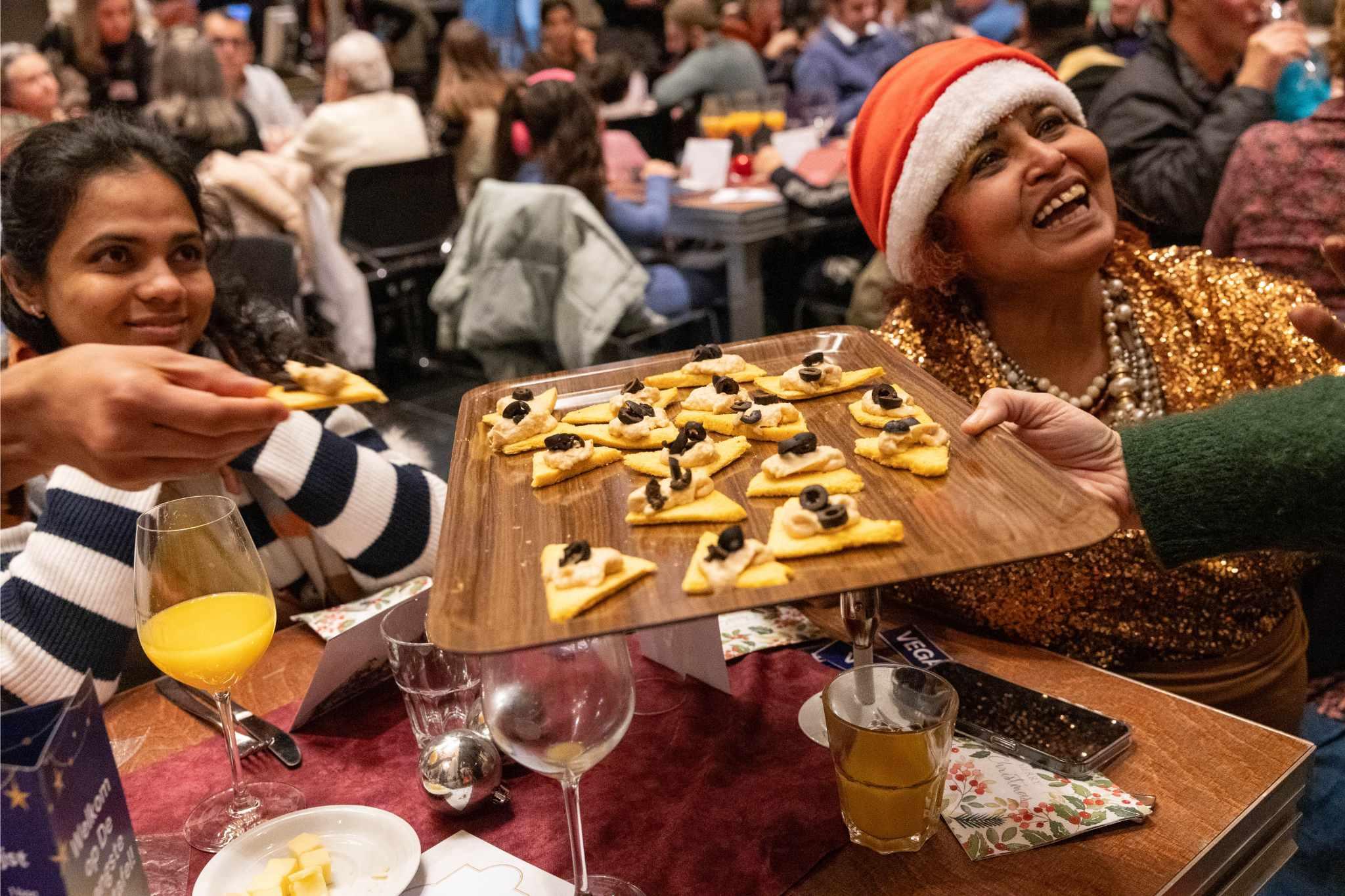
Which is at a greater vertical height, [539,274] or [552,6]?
[552,6]

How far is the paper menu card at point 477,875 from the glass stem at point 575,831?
39 millimetres

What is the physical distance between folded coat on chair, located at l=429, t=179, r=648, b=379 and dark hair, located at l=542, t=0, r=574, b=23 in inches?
160

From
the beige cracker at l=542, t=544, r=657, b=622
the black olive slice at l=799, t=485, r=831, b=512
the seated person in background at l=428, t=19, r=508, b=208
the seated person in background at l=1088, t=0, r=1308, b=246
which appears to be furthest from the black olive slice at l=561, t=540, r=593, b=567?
the seated person in background at l=428, t=19, r=508, b=208

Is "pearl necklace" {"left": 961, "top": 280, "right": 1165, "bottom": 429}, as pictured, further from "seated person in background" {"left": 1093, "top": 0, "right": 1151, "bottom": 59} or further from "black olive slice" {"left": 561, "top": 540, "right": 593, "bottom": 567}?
"seated person in background" {"left": 1093, "top": 0, "right": 1151, "bottom": 59}

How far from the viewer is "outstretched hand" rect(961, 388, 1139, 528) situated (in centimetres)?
147

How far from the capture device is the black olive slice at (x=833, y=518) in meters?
1.08

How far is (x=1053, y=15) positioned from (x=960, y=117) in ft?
8.86

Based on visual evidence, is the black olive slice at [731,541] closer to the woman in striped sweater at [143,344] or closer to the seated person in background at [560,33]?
the woman in striped sweater at [143,344]

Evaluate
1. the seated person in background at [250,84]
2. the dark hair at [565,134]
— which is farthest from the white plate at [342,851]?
the seated person in background at [250,84]

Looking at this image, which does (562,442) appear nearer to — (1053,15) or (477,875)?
(477,875)

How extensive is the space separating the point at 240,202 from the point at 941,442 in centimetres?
388

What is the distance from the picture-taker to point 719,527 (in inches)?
46.9

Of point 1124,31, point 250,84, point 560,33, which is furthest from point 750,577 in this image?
point 560,33

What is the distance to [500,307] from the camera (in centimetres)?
471
